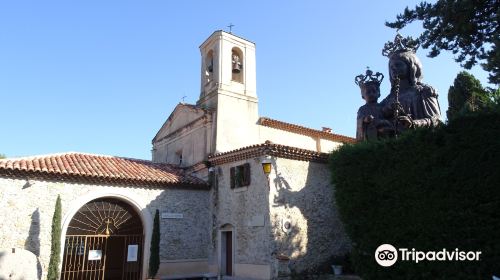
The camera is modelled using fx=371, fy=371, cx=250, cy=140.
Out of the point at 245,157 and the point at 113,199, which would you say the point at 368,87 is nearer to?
the point at 245,157

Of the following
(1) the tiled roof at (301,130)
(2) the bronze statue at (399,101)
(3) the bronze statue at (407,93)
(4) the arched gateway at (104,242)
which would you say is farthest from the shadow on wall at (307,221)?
(4) the arched gateway at (104,242)

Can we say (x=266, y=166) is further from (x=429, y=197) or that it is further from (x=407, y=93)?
(x=407, y=93)

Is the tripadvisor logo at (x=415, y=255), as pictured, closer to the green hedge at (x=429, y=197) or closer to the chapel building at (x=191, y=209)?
the green hedge at (x=429, y=197)

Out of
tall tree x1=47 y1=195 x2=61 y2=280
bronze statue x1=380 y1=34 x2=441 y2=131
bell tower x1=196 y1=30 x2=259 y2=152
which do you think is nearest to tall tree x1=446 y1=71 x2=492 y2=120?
bronze statue x1=380 y1=34 x2=441 y2=131

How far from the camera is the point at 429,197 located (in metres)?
8.39

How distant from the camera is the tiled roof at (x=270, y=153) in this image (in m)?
12.4

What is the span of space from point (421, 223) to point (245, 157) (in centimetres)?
636

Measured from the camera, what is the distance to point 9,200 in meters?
10.9

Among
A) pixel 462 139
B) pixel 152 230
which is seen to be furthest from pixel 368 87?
pixel 152 230

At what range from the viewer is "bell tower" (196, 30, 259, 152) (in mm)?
15570

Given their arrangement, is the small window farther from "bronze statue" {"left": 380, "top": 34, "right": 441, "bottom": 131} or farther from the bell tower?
"bronze statue" {"left": 380, "top": 34, "right": 441, "bottom": 131}

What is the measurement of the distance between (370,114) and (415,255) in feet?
19.8

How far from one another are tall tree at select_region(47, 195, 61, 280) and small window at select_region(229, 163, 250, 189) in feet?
18.8

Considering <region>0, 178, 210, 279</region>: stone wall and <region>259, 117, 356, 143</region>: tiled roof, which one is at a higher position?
<region>259, 117, 356, 143</region>: tiled roof
